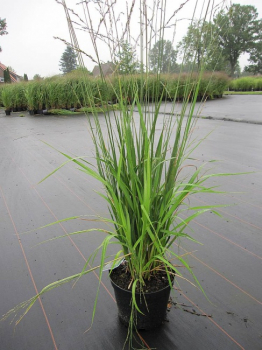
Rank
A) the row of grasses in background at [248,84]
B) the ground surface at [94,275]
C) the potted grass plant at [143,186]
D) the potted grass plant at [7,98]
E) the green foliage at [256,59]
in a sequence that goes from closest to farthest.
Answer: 1. the potted grass plant at [143,186]
2. the ground surface at [94,275]
3. the potted grass plant at [7,98]
4. the row of grasses in background at [248,84]
5. the green foliage at [256,59]

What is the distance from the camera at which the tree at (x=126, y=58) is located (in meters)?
1.01

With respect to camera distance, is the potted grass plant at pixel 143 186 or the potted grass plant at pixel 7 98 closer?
the potted grass plant at pixel 143 186

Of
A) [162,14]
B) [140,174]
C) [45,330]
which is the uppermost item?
[162,14]

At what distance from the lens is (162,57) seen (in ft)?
3.24

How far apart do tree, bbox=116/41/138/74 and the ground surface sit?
1027mm

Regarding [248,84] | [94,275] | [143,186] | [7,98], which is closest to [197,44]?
[143,186]

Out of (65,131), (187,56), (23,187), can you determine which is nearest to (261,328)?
(187,56)

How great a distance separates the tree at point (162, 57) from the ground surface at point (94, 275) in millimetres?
1018

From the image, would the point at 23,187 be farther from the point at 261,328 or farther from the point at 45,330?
the point at 261,328

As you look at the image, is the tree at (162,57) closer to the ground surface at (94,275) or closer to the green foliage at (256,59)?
the ground surface at (94,275)

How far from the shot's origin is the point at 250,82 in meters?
18.0

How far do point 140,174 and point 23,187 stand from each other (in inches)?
81.4

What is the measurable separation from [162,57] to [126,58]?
0.44 feet

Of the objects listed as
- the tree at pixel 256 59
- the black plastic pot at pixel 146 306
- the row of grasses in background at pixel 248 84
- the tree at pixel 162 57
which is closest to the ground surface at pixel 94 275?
the black plastic pot at pixel 146 306
